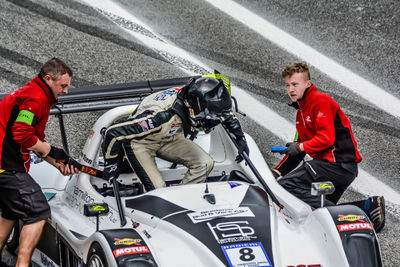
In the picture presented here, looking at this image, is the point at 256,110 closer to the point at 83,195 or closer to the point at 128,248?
the point at 83,195

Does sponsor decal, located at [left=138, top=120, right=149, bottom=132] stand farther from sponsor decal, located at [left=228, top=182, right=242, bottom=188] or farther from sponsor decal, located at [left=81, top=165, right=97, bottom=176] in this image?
sponsor decal, located at [left=228, top=182, right=242, bottom=188]

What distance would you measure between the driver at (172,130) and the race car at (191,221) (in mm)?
292

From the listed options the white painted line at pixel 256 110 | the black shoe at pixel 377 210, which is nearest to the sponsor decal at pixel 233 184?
the black shoe at pixel 377 210

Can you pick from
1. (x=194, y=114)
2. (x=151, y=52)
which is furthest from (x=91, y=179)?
(x=151, y=52)

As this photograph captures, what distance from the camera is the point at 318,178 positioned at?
680 centimetres

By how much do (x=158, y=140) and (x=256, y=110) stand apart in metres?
3.51

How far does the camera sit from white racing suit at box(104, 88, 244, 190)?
6.23m

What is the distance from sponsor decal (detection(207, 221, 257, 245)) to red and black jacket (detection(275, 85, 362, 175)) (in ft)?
4.93

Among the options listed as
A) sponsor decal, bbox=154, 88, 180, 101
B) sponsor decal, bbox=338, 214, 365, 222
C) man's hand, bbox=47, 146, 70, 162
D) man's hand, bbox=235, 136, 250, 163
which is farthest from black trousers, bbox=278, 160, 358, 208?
man's hand, bbox=47, 146, 70, 162

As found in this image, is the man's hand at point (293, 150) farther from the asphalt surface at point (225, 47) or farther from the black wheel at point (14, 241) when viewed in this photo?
the black wheel at point (14, 241)

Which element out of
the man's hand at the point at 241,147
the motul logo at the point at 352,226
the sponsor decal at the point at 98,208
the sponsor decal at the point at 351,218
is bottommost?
the motul logo at the point at 352,226

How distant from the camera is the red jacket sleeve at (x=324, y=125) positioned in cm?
666

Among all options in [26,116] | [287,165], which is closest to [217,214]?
[26,116]

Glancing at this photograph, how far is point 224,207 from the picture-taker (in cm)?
575
